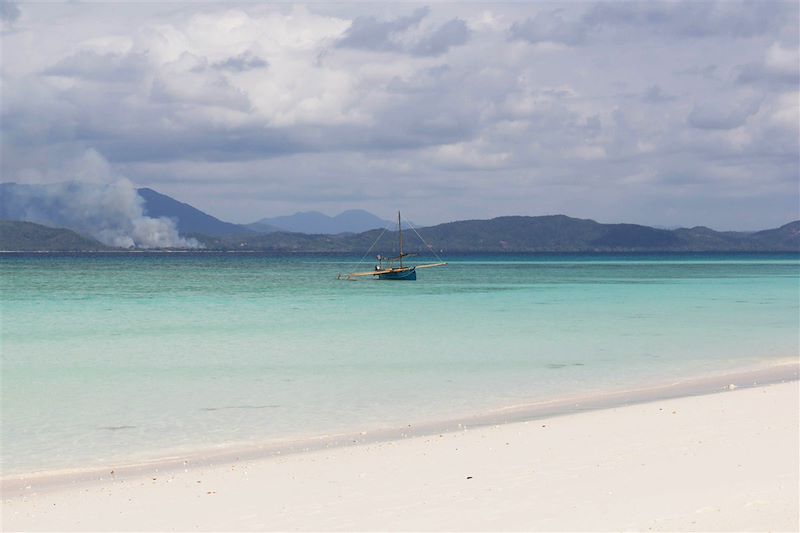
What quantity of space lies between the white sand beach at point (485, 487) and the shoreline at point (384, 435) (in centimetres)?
21

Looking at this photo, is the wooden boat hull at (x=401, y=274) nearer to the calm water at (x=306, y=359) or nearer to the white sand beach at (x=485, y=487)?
the calm water at (x=306, y=359)

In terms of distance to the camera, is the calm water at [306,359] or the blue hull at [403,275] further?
the blue hull at [403,275]

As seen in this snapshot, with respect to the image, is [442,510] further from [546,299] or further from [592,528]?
[546,299]

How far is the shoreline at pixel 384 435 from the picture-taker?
11578 mm

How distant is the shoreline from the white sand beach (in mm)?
211

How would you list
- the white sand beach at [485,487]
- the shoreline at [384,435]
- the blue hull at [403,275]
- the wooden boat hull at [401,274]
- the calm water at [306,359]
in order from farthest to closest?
the blue hull at [403,275] → the wooden boat hull at [401,274] → the calm water at [306,359] → the shoreline at [384,435] → the white sand beach at [485,487]

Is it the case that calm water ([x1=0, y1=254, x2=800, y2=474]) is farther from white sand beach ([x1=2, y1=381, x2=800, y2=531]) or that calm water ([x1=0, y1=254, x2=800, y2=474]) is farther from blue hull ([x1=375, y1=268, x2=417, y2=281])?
blue hull ([x1=375, y1=268, x2=417, y2=281])

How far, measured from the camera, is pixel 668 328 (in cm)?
3550

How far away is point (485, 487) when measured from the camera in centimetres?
988

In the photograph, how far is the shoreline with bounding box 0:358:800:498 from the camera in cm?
1158

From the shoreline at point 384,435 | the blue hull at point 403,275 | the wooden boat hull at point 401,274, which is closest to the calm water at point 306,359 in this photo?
the shoreline at point 384,435

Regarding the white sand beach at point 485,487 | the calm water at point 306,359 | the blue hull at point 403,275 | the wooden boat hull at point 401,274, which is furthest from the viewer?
the blue hull at point 403,275

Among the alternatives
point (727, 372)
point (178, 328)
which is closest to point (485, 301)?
point (178, 328)

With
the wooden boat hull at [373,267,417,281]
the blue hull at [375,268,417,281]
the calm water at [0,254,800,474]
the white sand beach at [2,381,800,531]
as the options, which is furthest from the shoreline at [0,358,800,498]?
the blue hull at [375,268,417,281]
